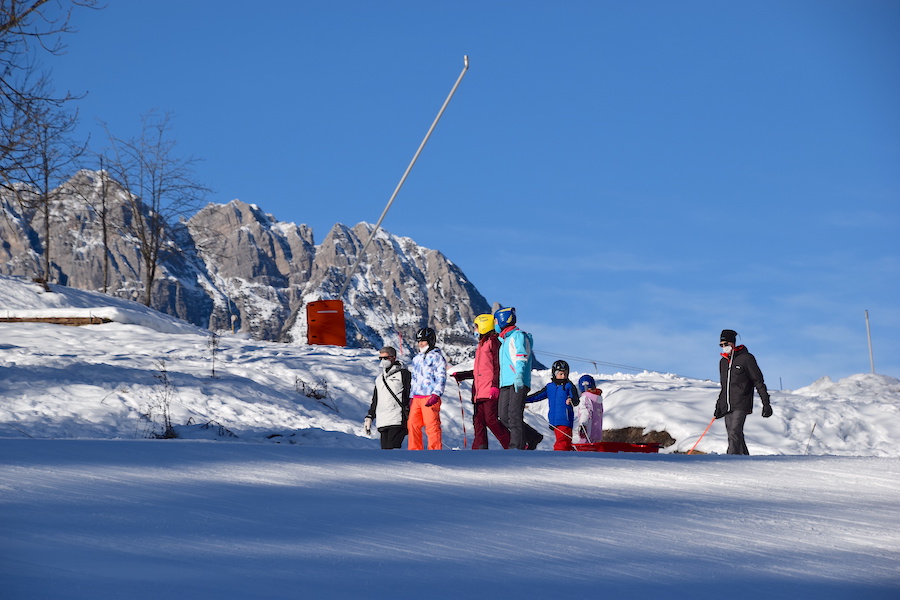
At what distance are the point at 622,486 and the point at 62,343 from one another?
618 inches

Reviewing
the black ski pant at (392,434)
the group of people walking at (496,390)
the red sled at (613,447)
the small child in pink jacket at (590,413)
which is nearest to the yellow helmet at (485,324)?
the group of people walking at (496,390)

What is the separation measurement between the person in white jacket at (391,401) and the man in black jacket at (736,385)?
382cm

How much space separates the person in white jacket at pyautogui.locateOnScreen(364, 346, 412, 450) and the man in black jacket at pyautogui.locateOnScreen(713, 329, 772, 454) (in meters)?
3.82

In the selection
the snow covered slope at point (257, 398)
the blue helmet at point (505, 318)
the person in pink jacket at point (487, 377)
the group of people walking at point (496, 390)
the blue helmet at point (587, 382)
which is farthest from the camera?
the snow covered slope at point (257, 398)

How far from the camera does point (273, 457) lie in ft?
24.1

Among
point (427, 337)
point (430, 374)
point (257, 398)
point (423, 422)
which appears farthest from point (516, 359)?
point (257, 398)

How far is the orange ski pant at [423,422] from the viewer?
11.2 metres

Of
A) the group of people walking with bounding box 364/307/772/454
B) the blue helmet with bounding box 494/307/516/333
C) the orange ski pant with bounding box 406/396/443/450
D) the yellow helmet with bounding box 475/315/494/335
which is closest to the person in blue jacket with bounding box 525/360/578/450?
the group of people walking with bounding box 364/307/772/454

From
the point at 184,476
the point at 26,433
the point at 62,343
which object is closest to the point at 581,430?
the point at 26,433

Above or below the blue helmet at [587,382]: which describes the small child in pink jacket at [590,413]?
below

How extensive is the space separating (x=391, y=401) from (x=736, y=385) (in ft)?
14.0

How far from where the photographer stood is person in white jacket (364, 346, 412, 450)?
11.5 m

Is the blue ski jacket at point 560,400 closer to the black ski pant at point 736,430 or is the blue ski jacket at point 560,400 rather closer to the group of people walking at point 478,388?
the group of people walking at point 478,388

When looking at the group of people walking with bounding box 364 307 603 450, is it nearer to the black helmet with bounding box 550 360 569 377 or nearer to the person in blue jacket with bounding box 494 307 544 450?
the person in blue jacket with bounding box 494 307 544 450
